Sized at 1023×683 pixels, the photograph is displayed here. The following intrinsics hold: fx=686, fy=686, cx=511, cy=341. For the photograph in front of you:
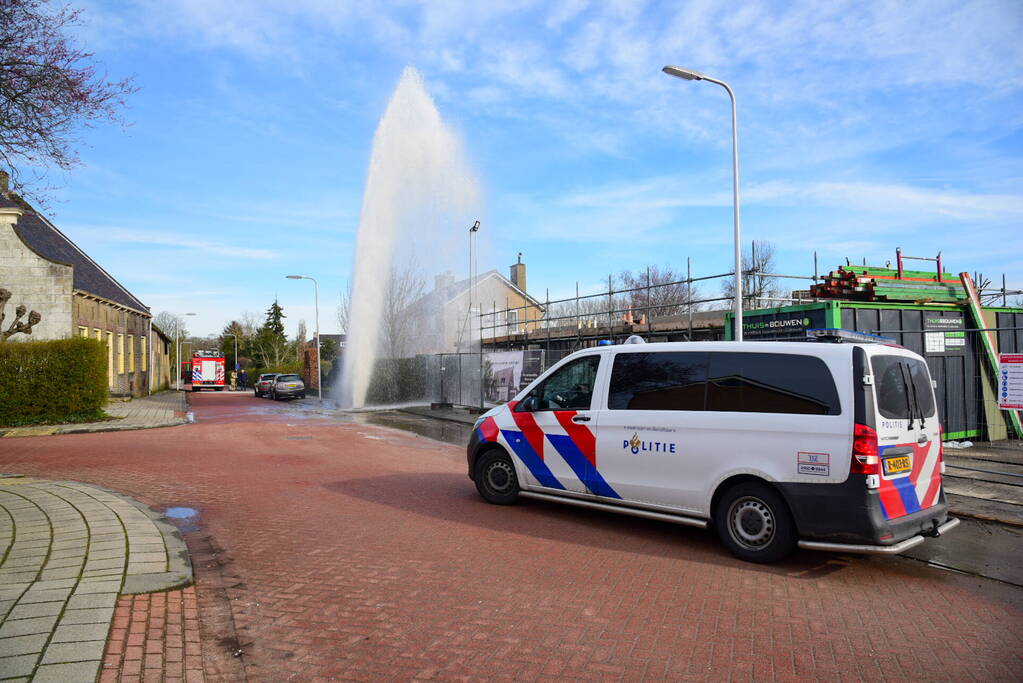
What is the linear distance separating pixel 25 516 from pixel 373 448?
7.60m

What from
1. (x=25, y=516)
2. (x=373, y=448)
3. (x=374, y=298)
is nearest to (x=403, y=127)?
(x=374, y=298)

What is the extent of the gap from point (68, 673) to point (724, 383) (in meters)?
5.20

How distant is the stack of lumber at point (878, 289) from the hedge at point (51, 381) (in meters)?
19.3

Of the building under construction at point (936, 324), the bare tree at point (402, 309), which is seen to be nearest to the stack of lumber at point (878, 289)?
the building under construction at point (936, 324)

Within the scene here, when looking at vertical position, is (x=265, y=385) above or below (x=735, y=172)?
below

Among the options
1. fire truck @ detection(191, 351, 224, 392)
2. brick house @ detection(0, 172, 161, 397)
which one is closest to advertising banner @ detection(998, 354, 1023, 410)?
brick house @ detection(0, 172, 161, 397)

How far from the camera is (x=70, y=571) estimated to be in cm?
507

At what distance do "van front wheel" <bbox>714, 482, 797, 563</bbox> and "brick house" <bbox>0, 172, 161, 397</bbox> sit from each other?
19.7 meters

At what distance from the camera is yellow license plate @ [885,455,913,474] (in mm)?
5574

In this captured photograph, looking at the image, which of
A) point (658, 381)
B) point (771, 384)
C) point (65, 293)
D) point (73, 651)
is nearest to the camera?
point (73, 651)

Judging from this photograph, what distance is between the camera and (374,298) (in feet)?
95.5

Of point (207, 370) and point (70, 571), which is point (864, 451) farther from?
point (207, 370)

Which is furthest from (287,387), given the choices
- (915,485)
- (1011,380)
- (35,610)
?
(915,485)

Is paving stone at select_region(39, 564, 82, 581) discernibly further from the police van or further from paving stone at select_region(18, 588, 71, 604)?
the police van
